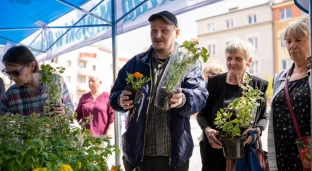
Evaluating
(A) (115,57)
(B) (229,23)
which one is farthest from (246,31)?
(A) (115,57)

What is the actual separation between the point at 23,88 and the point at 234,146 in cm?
163

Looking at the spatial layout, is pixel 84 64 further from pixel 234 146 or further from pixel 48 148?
pixel 48 148

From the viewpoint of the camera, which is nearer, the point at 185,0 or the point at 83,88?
the point at 185,0

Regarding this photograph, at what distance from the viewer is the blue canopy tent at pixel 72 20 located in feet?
9.97

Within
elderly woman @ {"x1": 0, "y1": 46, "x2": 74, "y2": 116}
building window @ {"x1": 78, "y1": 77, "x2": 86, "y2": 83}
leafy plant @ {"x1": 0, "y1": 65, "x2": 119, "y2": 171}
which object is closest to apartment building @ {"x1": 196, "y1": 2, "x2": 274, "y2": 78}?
building window @ {"x1": 78, "y1": 77, "x2": 86, "y2": 83}

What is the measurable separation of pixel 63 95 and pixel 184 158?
3.48 feet

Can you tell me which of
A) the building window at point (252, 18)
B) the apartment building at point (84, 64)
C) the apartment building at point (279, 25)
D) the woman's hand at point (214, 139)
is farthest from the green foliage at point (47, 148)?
the apartment building at point (84, 64)

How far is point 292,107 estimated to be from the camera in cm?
185

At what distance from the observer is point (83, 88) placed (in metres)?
36.0

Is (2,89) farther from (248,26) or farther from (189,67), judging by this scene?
(248,26)

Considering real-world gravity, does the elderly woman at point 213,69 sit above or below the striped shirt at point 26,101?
above

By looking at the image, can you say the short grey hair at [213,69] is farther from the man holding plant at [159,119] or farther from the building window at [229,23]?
the building window at [229,23]

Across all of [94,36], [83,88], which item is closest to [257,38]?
[83,88]

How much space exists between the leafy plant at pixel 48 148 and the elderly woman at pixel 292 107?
1.03 m
